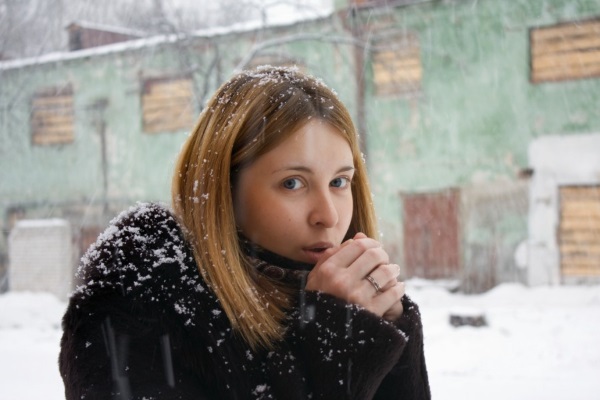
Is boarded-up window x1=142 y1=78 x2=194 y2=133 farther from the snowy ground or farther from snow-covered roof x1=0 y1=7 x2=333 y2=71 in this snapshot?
the snowy ground

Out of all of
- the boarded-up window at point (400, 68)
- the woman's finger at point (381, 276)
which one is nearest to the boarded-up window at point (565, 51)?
the boarded-up window at point (400, 68)

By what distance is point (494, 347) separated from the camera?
17.7ft

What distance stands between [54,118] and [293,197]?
1207cm

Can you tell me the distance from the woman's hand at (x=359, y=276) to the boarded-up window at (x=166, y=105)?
9.07 meters

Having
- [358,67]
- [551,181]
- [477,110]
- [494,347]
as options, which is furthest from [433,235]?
[494,347]

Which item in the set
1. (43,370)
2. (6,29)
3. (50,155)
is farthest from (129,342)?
(50,155)

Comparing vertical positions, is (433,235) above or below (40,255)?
above

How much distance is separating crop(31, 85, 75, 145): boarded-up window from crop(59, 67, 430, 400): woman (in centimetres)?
1142

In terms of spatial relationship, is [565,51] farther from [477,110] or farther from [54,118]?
[54,118]

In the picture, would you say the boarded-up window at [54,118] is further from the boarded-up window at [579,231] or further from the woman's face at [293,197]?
the woman's face at [293,197]

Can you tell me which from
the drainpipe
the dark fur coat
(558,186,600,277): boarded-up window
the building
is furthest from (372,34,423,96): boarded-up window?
the dark fur coat

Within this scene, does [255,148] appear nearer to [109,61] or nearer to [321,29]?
[321,29]

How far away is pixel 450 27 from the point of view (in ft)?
30.1

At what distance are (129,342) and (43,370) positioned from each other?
3961 mm
